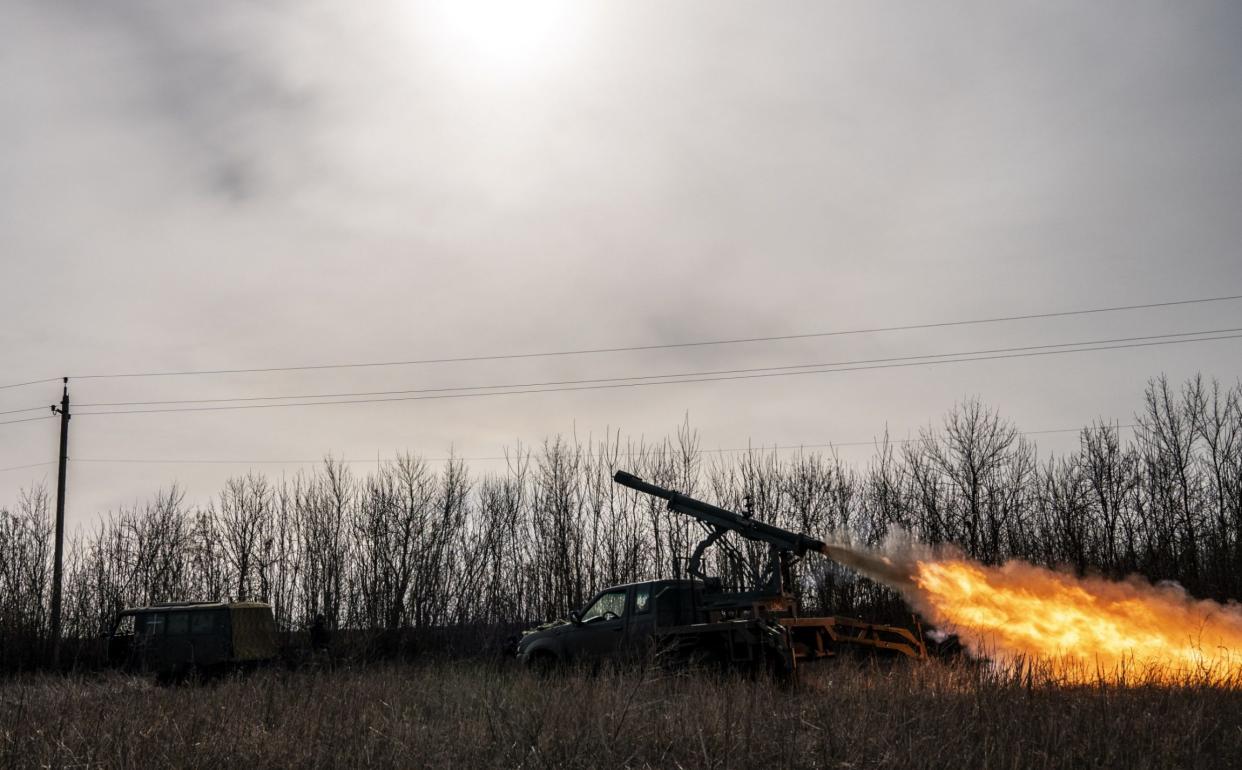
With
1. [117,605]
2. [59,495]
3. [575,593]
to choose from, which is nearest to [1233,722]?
[575,593]

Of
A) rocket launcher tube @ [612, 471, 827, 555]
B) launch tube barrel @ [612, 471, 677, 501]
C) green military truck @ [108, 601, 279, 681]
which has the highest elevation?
launch tube barrel @ [612, 471, 677, 501]

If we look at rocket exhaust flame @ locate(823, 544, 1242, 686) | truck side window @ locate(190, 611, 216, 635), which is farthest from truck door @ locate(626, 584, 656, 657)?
truck side window @ locate(190, 611, 216, 635)

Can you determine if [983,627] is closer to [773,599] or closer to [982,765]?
[773,599]

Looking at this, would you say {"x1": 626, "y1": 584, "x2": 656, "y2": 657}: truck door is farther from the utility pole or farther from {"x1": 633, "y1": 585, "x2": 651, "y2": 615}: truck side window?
the utility pole

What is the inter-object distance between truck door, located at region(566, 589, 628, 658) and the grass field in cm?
485

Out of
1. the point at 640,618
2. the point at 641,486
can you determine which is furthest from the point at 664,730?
the point at 641,486

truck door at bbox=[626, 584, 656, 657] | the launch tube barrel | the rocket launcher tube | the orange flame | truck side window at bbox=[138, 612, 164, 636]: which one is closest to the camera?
truck door at bbox=[626, 584, 656, 657]

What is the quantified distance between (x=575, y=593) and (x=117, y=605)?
16319mm

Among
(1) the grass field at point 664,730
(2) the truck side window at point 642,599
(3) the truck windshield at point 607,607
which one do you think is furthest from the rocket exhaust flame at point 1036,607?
(1) the grass field at point 664,730

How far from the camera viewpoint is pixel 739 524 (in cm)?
1716

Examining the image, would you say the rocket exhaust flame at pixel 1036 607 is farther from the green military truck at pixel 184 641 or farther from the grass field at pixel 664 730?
the green military truck at pixel 184 641

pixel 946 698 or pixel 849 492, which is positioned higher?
pixel 849 492

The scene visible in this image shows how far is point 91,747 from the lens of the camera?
7.64 metres

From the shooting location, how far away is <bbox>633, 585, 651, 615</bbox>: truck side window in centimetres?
1551
